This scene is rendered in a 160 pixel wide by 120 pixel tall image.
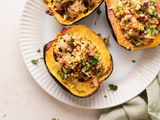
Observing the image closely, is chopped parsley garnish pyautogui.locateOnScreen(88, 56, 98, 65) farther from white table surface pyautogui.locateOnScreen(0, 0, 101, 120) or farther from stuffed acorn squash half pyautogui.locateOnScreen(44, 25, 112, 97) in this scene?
white table surface pyautogui.locateOnScreen(0, 0, 101, 120)

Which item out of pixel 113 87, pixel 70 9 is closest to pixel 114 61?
pixel 113 87

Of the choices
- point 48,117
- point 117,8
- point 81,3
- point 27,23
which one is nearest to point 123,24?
point 117,8

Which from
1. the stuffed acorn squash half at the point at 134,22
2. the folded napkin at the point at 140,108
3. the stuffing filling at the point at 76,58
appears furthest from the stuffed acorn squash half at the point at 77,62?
the folded napkin at the point at 140,108

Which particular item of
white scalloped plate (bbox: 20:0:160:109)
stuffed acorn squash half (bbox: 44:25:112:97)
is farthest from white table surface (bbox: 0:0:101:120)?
stuffed acorn squash half (bbox: 44:25:112:97)

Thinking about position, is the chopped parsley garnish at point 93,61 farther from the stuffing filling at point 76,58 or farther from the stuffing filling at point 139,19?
the stuffing filling at point 139,19

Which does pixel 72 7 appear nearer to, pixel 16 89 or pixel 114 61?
pixel 114 61
